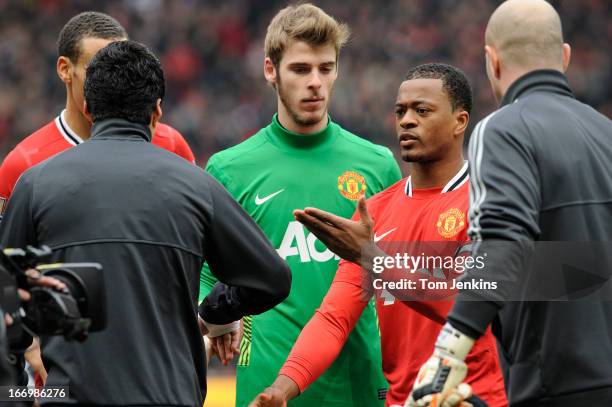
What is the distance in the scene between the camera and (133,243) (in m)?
4.37

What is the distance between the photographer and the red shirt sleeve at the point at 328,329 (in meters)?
5.29

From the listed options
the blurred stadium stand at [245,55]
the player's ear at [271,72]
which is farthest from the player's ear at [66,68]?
the blurred stadium stand at [245,55]

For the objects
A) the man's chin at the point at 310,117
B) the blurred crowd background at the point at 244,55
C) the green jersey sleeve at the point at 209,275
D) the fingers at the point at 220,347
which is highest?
the blurred crowd background at the point at 244,55

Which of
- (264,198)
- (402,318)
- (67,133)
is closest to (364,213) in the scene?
(402,318)

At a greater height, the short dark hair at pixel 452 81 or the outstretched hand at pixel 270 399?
the short dark hair at pixel 452 81

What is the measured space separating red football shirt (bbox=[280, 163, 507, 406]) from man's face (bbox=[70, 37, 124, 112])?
174 cm

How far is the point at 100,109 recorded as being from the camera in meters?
4.62

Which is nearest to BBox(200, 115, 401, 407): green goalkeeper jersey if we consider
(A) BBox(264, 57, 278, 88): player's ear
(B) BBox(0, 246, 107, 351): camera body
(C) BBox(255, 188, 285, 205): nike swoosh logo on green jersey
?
(C) BBox(255, 188, 285, 205): nike swoosh logo on green jersey

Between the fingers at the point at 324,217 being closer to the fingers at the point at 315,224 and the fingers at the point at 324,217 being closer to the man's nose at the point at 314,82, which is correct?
the fingers at the point at 315,224

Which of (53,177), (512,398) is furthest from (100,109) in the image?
(512,398)

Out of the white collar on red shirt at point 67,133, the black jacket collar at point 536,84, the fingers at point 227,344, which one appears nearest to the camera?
the black jacket collar at point 536,84

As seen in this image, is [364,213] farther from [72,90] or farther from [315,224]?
[72,90]

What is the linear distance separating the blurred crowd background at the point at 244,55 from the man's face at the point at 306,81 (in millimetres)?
9755

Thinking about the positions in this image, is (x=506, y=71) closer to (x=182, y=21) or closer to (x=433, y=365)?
(x=433, y=365)
